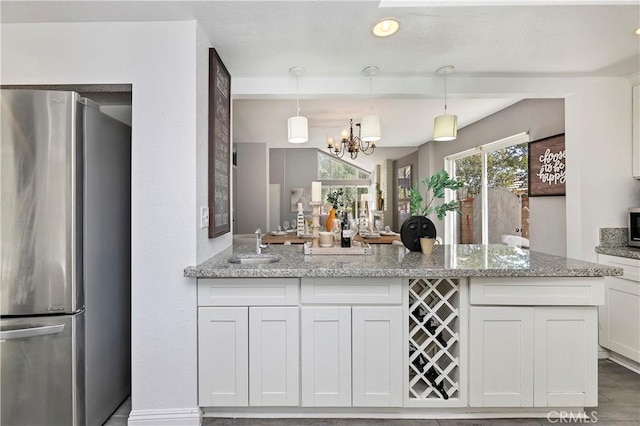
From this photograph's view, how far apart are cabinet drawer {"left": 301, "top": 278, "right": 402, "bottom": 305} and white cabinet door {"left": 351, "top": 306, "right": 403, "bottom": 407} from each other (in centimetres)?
6

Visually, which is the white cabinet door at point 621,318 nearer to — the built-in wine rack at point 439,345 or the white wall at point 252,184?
the built-in wine rack at point 439,345

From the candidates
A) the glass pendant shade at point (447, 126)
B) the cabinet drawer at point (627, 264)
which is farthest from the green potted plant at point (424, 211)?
the cabinet drawer at point (627, 264)

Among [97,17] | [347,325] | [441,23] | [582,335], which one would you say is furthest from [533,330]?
[97,17]

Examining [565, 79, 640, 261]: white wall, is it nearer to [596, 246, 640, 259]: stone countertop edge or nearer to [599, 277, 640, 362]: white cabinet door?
[596, 246, 640, 259]: stone countertop edge

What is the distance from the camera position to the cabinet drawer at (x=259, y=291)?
1.72 meters

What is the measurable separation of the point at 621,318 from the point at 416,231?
1.78m

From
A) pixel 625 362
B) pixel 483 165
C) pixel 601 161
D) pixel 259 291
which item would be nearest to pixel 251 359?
pixel 259 291

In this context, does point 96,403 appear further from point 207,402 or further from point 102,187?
point 102,187

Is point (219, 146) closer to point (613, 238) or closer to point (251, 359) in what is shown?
point (251, 359)

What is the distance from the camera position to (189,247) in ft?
5.74

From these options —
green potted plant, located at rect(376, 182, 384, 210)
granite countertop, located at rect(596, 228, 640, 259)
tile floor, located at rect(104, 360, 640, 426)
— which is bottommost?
tile floor, located at rect(104, 360, 640, 426)

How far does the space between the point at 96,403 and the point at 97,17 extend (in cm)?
216

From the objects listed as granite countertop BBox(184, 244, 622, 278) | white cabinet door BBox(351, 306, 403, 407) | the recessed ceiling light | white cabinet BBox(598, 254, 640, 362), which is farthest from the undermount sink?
white cabinet BBox(598, 254, 640, 362)

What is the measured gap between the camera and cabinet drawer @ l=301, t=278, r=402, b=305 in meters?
1.72
